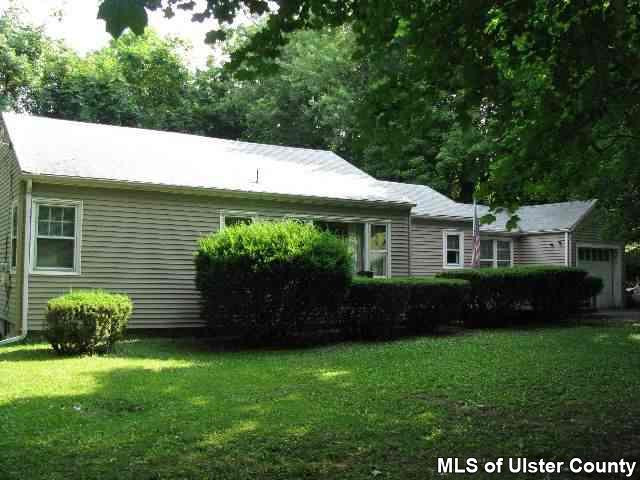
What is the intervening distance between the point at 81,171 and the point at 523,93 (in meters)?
9.35

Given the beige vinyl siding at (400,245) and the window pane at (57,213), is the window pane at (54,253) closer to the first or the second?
the window pane at (57,213)

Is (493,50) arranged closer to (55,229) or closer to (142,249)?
(142,249)

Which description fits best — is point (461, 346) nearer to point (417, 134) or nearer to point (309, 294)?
point (309, 294)

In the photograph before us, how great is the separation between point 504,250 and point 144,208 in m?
14.8

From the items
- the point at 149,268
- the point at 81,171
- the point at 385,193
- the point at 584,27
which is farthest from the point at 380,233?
the point at 584,27

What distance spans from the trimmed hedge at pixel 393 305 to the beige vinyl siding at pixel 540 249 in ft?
33.1

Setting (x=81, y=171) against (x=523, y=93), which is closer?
(x=523, y=93)

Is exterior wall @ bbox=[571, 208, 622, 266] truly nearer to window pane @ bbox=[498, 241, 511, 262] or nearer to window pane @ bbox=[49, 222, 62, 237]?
window pane @ bbox=[498, 241, 511, 262]

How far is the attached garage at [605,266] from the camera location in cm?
2295

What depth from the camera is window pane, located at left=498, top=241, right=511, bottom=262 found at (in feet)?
75.0

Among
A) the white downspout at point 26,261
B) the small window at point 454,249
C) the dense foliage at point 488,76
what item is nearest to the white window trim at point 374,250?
the small window at point 454,249

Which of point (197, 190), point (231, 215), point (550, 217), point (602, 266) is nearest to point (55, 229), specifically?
point (197, 190)

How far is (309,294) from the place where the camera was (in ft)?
38.2

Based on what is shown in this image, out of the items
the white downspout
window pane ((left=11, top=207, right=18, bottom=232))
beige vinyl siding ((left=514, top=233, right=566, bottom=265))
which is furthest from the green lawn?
beige vinyl siding ((left=514, top=233, right=566, bottom=265))
